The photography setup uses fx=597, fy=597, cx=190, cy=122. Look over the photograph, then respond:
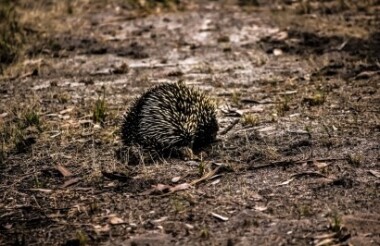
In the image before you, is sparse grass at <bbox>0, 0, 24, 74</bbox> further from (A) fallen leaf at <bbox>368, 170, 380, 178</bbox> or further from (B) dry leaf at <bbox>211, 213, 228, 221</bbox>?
(A) fallen leaf at <bbox>368, 170, 380, 178</bbox>

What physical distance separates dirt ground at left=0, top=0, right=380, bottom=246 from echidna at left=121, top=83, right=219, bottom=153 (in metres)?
0.19

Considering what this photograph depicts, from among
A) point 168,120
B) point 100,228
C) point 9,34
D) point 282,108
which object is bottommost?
point 100,228

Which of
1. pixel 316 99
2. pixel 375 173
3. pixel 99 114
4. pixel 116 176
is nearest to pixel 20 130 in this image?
pixel 99 114

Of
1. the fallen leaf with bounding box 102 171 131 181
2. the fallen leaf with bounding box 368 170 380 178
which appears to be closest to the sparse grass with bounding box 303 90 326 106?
the fallen leaf with bounding box 368 170 380 178

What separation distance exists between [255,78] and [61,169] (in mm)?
3446

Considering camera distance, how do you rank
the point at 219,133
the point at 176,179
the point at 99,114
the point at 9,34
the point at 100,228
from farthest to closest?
1. the point at 9,34
2. the point at 99,114
3. the point at 219,133
4. the point at 176,179
5. the point at 100,228

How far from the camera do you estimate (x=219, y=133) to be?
19.2 ft

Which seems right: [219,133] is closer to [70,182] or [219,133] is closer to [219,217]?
[70,182]

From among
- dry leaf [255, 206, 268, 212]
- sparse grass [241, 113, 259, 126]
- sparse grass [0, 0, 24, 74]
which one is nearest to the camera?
dry leaf [255, 206, 268, 212]

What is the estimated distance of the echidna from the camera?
5227 mm

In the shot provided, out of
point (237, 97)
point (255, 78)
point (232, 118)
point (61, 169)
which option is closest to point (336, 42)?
point (255, 78)

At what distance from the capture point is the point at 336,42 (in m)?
8.78

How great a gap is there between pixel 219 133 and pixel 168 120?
773 mm

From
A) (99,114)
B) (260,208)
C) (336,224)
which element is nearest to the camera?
(336,224)
